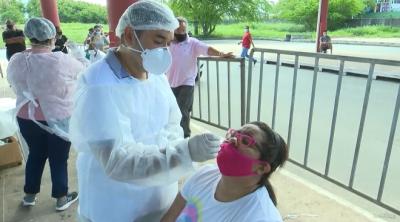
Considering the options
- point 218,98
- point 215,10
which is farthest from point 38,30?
point 215,10

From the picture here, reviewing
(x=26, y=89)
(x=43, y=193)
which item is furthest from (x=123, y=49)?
(x=43, y=193)

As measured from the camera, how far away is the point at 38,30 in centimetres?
232

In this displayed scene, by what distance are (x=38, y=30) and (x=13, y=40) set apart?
167 inches

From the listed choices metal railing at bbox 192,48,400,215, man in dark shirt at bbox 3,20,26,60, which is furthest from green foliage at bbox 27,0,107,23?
metal railing at bbox 192,48,400,215

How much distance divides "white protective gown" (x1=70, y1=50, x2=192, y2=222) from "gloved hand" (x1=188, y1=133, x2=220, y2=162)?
28 millimetres

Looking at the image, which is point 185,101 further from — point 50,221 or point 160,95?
point 160,95

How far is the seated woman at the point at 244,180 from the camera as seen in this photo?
1.23m

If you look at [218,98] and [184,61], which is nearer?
[184,61]

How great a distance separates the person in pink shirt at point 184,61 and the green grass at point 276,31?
52.0 feet

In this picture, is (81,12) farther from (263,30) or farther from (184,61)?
(184,61)

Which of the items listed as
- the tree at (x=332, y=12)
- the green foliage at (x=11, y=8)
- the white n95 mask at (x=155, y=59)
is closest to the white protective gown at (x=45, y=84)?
the white n95 mask at (x=155, y=59)

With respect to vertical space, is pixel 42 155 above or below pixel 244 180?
→ below

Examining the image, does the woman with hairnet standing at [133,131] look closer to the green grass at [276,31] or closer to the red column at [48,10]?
the red column at [48,10]

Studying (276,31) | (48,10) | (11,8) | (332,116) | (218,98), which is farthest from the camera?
(276,31)
